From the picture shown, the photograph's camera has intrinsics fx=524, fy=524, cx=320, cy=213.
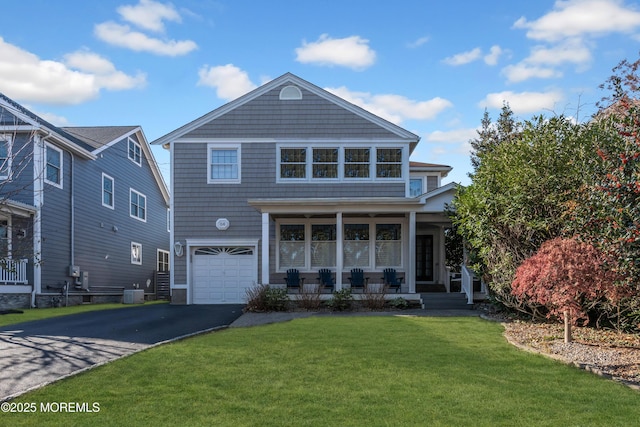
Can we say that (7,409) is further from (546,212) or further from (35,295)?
(35,295)

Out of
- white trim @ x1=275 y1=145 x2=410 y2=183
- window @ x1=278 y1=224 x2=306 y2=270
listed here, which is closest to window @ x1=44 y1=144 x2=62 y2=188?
white trim @ x1=275 y1=145 x2=410 y2=183

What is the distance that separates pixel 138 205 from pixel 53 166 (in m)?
7.90

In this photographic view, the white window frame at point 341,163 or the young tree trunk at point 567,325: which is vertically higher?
the white window frame at point 341,163

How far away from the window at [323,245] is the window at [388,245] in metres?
1.58

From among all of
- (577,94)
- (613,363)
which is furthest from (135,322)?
(577,94)

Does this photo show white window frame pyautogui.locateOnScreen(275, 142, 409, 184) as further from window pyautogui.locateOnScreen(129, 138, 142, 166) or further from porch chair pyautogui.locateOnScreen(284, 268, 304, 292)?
A: window pyautogui.locateOnScreen(129, 138, 142, 166)

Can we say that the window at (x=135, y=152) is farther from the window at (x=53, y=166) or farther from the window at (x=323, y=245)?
the window at (x=323, y=245)

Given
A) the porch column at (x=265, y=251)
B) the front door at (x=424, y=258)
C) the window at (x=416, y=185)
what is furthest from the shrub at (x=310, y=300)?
the window at (x=416, y=185)

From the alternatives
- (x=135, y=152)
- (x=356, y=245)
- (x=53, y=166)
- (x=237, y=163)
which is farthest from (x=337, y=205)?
(x=135, y=152)

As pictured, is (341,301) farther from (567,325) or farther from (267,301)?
(567,325)

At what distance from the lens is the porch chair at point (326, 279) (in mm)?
17406

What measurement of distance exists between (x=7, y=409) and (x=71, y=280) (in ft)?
51.2

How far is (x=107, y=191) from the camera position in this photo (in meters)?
22.7

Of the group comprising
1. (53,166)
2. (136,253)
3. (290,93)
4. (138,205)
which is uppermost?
(290,93)
